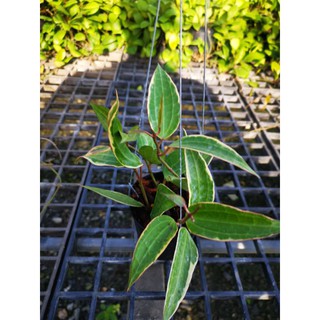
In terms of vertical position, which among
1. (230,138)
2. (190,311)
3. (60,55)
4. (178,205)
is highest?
(178,205)

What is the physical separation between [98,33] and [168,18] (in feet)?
1.31

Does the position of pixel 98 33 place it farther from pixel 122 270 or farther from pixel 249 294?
pixel 249 294

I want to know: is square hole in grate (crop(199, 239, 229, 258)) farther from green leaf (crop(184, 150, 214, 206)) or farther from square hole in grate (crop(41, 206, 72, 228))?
square hole in grate (crop(41, 206, 72, 228))

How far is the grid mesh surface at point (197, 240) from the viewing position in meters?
0.76

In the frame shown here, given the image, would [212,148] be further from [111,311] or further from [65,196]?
[65,196]

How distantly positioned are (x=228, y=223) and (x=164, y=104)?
27 cm

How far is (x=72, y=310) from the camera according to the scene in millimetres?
1001

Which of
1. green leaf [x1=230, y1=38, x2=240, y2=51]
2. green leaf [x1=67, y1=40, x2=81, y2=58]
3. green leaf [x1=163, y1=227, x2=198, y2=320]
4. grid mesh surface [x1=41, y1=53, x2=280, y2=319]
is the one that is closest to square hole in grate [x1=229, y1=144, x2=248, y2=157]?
grid mesh surface [x1=41, y1=53, x2=280, y2=319]

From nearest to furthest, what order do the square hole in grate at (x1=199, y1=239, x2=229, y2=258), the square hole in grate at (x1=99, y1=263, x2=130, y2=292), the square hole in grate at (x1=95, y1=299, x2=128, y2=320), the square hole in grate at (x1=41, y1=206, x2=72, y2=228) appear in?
1. the square hole in grate at (x1=199, y1=239, x2=229, y2=258)
2. the square hole in grate at (x1=95, y1=299, x2=128, y2=320)
3. the square hole in grate at (x1=99, y1=263, x2=130, y2=292)
4. the square hole in grate at (x1=41, y1=206, x2=72, y2=228)

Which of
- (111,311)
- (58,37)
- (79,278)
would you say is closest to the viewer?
(111,311)

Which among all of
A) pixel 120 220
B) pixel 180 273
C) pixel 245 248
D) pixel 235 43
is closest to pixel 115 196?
pixel 180 273

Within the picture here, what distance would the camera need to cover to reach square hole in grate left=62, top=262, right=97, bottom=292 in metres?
1.07

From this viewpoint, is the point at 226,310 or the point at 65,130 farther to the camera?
the point at 65,130

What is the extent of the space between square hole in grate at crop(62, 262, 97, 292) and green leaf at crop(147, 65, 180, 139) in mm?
656
